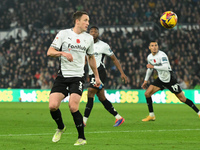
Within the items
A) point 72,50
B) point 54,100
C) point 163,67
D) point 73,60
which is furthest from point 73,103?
point 163,67

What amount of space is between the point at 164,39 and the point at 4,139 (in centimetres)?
2191

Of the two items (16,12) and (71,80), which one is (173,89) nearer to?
(71,80)

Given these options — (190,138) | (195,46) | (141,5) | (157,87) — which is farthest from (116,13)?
(190,138)

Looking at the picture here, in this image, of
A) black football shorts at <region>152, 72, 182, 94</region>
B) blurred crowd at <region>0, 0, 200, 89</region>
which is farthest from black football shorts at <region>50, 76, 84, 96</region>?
blurred crowd at <region>0, 0, 200, 89</region>

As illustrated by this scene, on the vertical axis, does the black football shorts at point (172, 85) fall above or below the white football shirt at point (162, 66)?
below

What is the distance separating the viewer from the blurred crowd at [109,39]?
26.5 meters

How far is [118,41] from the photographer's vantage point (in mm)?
28859

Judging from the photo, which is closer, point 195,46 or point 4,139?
point 4,139

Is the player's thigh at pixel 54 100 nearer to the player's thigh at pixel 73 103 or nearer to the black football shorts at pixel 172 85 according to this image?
the player's thigh at pixel 73 103

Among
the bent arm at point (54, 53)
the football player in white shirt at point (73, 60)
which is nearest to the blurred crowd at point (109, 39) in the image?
the football player in white shirt at point (73, 60)

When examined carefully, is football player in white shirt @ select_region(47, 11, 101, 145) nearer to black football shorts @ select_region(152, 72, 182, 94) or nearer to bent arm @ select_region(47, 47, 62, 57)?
bent arm @ select_region(47, 47, 62, 57)

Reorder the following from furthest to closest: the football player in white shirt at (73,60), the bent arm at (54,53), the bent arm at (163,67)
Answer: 1. the bent arm at (163,67)
2. the football player in white shirt at (73,60)
3. the bent arm at (54,53)

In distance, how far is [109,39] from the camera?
2931cm

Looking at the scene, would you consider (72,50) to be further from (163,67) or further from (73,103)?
(163,67)
